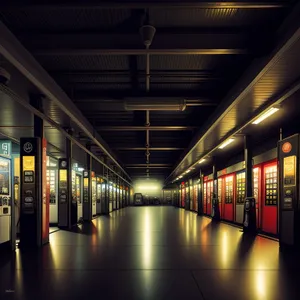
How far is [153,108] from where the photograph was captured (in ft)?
25.7

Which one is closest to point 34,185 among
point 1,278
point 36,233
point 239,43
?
point 36,233

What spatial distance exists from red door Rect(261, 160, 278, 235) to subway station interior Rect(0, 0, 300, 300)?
6 centimetres

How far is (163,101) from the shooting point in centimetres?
773

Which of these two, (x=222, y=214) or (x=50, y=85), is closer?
(x=50, y=85)

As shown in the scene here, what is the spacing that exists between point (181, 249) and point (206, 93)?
3736mm

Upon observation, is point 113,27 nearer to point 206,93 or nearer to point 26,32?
point 26,32

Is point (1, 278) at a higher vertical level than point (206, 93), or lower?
lower

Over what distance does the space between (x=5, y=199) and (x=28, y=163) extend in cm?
98

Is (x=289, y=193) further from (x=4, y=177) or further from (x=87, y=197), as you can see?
(x=87, y=197)

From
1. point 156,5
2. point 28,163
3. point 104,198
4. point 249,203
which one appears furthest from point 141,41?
point 104,198

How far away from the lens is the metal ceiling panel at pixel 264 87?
4684mm

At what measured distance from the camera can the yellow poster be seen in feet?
25.5

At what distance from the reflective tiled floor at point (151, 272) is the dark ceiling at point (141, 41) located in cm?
319

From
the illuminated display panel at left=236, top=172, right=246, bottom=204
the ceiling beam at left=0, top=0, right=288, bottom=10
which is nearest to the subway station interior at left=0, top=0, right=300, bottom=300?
the ceiling beam at left=0, top=0, right=288, bottom=10
